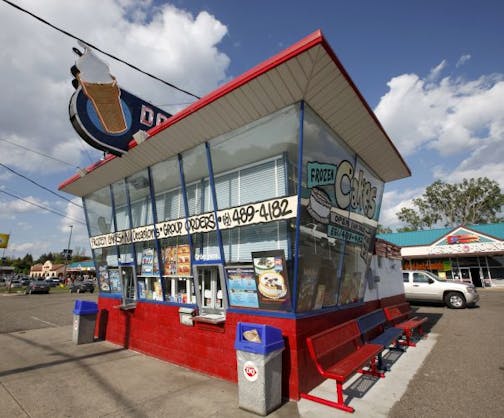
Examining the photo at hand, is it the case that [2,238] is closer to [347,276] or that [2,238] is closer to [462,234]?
[347,276]

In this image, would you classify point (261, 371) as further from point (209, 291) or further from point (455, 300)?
point (455, 300)

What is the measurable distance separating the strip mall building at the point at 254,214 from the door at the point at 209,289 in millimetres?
26

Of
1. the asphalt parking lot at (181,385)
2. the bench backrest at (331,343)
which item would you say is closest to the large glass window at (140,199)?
the asphalt parking lot at (181,385)

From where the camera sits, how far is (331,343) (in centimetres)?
560

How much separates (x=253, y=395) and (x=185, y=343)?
2.85m

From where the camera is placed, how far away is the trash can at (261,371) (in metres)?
4.49

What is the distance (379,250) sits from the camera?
10836 millimetres

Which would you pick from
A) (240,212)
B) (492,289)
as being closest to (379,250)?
(240,212)

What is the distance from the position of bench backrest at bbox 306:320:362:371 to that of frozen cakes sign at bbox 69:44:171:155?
21.5 ft

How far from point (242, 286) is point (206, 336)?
1.47m

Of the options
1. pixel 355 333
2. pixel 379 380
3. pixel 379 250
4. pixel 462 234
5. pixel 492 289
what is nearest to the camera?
pixel 379 380

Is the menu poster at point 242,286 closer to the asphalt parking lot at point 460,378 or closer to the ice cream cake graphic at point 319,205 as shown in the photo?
the ice cream cake graphic at point 319,205

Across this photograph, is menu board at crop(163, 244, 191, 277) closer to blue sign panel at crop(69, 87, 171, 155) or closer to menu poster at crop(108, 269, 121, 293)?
menu poster at crop(108, 269, 121, 293)

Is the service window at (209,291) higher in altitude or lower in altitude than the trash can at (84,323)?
higher
